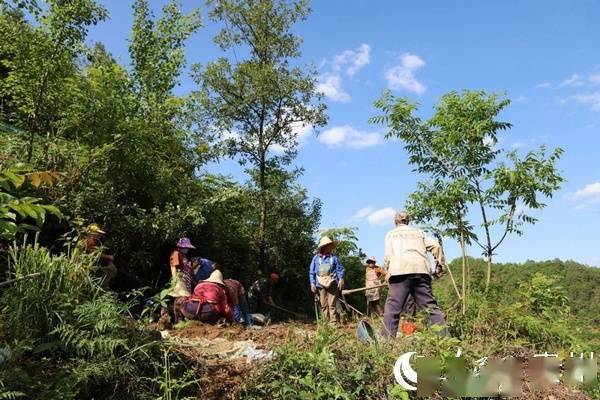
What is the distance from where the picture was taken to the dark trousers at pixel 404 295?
540 centimetres

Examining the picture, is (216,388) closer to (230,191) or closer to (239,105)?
(230,191)

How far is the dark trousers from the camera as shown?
5.40 metres

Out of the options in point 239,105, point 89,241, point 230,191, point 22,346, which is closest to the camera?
point 22,346

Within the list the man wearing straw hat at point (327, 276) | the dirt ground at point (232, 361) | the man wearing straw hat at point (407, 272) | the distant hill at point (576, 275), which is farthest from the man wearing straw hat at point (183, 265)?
the distant hill at point (576, 275)

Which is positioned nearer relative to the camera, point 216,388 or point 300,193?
point 216,388

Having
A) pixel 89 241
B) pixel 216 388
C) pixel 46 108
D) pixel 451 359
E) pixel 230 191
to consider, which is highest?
pixel 46 108

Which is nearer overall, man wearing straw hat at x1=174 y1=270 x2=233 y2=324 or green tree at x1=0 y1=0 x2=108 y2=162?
man wearing straw hat at x1=174 y1=270 x2=233 y2=324

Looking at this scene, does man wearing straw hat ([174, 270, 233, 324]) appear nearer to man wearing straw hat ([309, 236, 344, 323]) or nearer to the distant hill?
man wearing straw hat ([309, 236, 344, 323])

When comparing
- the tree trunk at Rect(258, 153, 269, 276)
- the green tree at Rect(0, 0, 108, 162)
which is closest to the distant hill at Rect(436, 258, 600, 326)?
the tree trunk at Rect(258, 153, 269, 276)

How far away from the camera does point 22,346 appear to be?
127 inches

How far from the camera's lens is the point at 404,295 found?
5516 millimetres

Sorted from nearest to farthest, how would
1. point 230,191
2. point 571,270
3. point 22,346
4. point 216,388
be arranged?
point 22,346, point 216,388, point 230,191, point 571,270

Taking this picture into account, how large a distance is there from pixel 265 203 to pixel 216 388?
10456 mm

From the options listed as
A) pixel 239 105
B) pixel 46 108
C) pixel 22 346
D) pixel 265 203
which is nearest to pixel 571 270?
pixel 265 203
